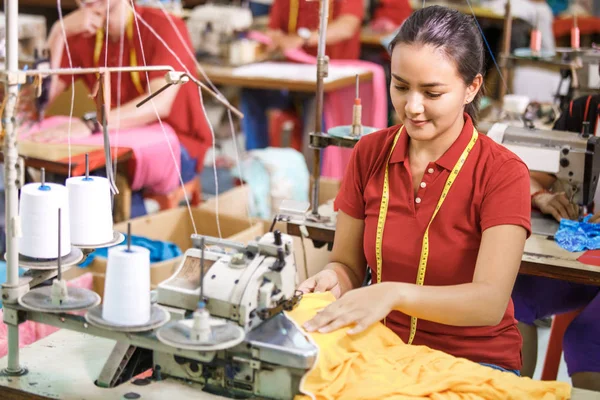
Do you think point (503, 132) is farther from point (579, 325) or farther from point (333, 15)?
point (333, 15)

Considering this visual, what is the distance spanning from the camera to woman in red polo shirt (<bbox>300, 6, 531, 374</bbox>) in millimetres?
1917

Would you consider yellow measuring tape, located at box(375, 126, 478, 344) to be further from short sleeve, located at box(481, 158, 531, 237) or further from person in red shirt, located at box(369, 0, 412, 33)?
person in red shirt, located at box(369, 0, 412, 33)

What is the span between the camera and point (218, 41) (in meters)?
5.75

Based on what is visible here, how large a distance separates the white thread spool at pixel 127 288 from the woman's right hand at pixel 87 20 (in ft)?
8.45

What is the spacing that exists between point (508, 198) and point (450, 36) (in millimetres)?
394

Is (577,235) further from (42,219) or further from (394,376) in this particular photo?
(42,219)

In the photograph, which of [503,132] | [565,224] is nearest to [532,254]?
[565,224]

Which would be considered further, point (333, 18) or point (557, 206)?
point (333, 18)

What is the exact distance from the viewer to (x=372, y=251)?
2176 millimetres

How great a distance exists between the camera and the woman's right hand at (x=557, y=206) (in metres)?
2.84

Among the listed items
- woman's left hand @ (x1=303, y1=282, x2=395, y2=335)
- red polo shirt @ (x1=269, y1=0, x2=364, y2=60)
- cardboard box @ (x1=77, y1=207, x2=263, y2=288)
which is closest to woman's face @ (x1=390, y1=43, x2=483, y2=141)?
woman's left hand @ (x1=303, y1=282, x2=395, y2=335)

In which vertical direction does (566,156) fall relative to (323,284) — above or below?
above

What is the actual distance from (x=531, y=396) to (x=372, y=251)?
0.59 metres

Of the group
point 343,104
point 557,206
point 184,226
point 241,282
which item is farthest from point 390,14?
point 241,282
